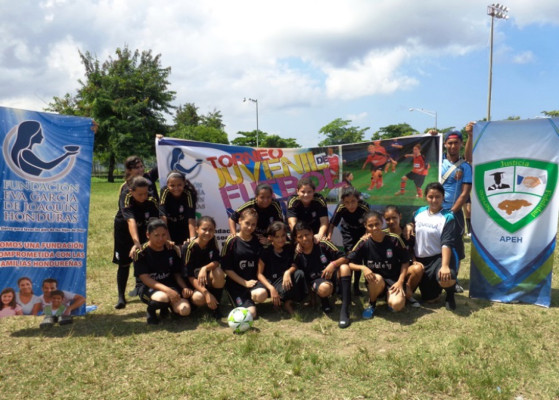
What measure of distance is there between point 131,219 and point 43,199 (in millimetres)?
923

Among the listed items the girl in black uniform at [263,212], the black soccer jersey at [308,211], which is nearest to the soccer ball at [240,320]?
the girl in black uniform at [263,212]

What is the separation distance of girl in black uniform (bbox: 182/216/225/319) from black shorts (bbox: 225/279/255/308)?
16cm

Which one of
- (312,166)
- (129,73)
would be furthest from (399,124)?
(312,166)

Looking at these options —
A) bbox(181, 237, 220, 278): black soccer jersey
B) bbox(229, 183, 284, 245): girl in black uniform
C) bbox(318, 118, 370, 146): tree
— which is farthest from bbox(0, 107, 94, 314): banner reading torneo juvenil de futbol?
bbox(318, 118, 370, 146): tree

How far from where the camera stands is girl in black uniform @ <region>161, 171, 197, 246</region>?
5.16 meters

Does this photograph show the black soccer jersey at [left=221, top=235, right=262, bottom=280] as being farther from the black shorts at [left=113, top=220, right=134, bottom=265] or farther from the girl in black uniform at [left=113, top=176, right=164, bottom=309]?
the black shorts at [left=113, top=220, right=134, bottom=265]

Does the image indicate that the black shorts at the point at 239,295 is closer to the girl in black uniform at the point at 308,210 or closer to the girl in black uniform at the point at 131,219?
the girl in black uniform at the point at 308,210

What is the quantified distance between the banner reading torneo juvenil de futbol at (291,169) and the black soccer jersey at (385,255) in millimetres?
1360

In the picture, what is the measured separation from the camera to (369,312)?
464 centimetres

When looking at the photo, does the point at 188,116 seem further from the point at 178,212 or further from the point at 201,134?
the point at 178,212

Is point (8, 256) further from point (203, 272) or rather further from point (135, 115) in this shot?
point (135, 115)

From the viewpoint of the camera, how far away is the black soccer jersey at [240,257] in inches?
192

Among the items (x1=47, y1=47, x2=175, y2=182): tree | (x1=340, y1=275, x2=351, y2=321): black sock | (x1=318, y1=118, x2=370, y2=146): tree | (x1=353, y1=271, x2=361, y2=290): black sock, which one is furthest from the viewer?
(x1=318, y1=118, x2=370, y2=146): tree

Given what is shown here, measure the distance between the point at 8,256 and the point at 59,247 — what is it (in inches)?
19.3
